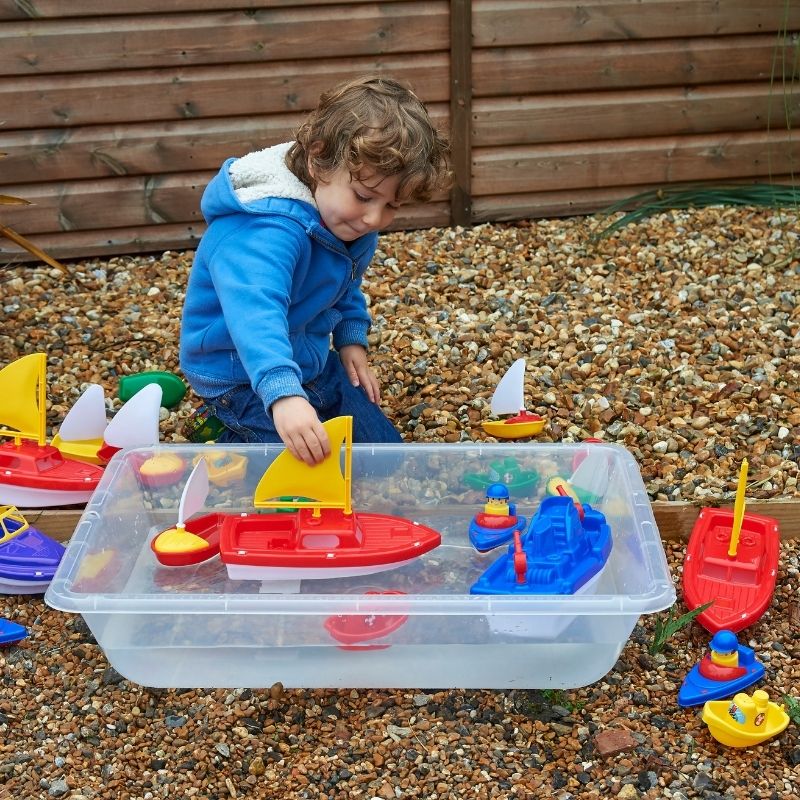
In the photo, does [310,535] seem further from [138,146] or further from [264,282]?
[138,146]

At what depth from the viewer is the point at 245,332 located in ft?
5.26

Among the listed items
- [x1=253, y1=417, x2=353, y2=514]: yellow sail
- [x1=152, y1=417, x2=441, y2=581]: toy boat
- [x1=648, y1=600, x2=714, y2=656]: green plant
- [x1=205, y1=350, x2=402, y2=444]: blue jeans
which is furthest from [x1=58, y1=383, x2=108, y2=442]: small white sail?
[x1=648, y1=600, x2=714, y2=656]: green plant

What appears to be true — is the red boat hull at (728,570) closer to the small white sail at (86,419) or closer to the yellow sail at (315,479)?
the yellow sail at (315,479)

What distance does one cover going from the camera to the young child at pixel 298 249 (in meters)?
1.60

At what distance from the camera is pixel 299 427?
155 cm

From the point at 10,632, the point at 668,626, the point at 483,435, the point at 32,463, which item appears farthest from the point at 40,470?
the point at 668,626

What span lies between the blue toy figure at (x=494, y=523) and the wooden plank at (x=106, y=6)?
1816mm

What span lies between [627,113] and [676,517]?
1716 mm

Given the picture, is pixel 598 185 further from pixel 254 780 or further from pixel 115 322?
pixel 254 780

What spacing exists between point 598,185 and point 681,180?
0.28 meters

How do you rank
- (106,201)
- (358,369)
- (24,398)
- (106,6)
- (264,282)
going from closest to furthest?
(264,282) < (24,398) < (358,369) < (106,6) < (106,201)

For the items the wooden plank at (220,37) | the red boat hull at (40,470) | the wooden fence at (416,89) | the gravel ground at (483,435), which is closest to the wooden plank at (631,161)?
the wooden fence at (416,89)

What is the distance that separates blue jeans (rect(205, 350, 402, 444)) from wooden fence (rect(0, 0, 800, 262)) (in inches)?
48.3

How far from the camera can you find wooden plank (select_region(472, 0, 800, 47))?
9.93ft
